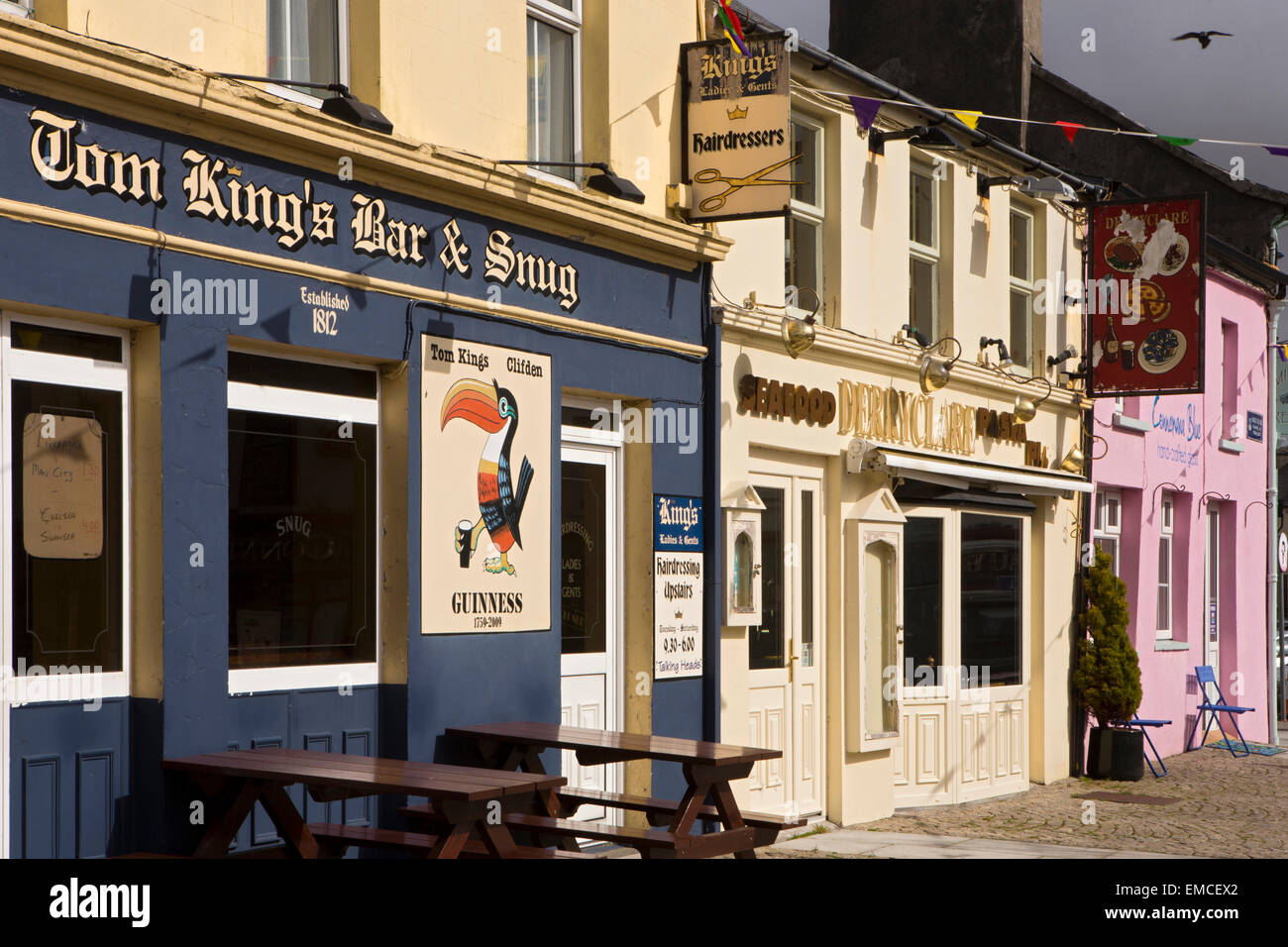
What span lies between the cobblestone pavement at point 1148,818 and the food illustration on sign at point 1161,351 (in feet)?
13.1

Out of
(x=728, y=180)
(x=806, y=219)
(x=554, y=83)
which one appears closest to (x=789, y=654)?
(x=806, y=219)

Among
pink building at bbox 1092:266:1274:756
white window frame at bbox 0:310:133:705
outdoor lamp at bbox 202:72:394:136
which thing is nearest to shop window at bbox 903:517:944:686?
pink building at bbox 1092:266:1274:756

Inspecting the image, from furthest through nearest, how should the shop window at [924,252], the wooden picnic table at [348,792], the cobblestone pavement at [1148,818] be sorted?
the shop window at [924,252] → the cobblestone pavement at [1148,818] → the wooden picnic table at [348,792]

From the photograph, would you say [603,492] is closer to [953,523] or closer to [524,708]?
[524,708]

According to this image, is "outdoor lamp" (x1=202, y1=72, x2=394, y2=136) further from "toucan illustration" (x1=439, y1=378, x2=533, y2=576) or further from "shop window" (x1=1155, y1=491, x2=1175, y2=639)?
"shop window" (x1=1155, y1=491, x2=1175, y2=639)

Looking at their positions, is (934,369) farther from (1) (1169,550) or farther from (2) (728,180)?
(1) (1169,550)

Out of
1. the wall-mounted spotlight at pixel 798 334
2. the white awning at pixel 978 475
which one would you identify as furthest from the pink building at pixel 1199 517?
the wall-mounted spotlight at pixel 798 334

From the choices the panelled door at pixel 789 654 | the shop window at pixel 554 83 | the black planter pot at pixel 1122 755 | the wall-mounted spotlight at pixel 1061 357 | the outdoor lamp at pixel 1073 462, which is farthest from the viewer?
the outdoor lamp at pixel 1073 462

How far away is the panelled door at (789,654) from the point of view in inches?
439

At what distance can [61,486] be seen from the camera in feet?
21.3

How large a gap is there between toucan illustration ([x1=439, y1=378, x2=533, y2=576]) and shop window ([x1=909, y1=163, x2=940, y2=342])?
5447 millimetres

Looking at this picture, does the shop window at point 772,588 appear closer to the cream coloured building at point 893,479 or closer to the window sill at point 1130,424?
the cream coloured building at point 893,479

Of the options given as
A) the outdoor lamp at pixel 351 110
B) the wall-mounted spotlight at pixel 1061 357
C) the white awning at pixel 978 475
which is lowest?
the white awning at pixel 978 475
